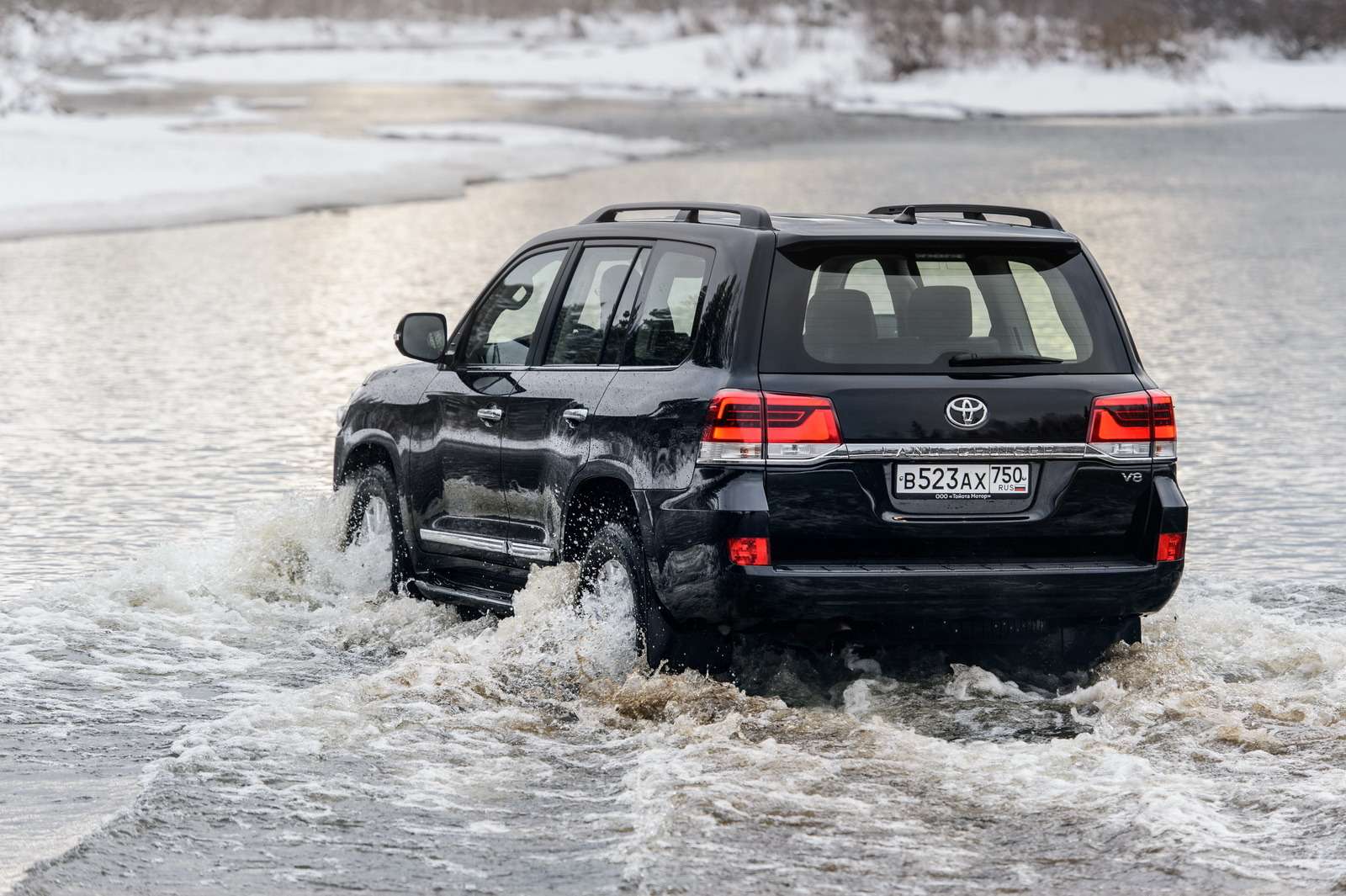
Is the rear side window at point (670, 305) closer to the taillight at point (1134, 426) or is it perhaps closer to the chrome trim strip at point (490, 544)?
the chrome trim strip at point (490, 544)

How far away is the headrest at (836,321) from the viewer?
7059 millimetres

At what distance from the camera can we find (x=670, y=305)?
24.7 ft

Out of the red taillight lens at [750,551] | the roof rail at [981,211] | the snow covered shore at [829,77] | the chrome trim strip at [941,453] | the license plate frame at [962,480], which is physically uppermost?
the roof rail at [981,211]

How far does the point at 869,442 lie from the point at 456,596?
2369 mm

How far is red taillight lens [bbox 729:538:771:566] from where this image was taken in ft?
22.5

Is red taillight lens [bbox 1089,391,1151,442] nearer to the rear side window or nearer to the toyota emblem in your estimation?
the toyota emblem

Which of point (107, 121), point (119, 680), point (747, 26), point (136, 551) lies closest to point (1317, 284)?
point (136, 551)

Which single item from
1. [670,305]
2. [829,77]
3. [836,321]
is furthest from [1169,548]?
[829,77]

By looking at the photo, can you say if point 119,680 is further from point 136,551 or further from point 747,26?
point 747,26

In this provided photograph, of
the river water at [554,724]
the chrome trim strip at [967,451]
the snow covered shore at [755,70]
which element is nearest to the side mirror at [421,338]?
the river water at [554,724]

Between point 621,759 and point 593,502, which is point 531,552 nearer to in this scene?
point 593,502

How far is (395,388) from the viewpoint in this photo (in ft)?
30.2

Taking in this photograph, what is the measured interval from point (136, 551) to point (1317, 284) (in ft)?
52.3

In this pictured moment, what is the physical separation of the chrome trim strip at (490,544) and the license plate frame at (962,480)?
4.95 feet
